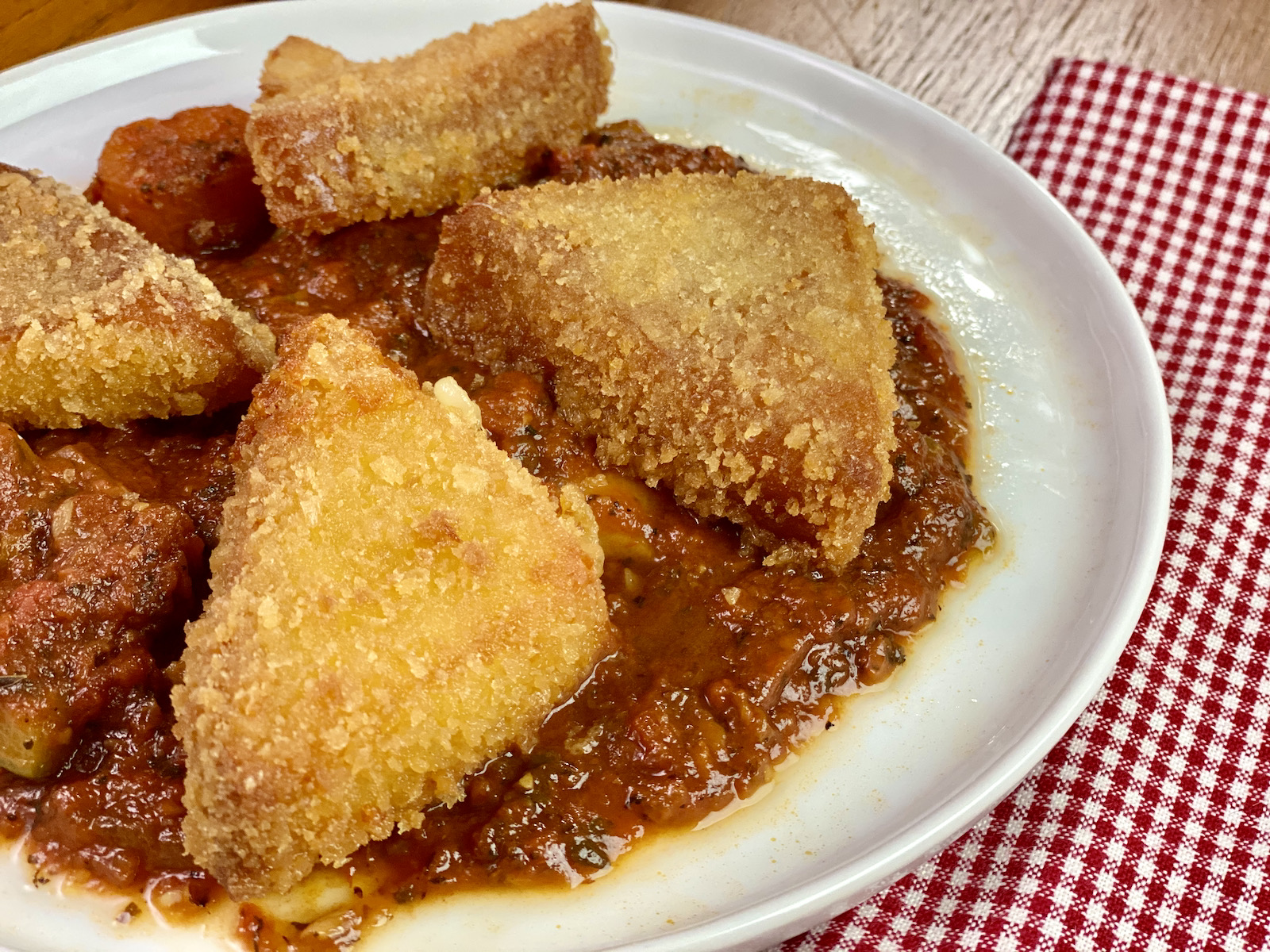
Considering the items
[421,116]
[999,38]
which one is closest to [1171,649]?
[421,116]

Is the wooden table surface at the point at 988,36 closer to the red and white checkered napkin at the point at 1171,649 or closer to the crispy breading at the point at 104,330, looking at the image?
the red and white checkered napkin at the point at 1171,649

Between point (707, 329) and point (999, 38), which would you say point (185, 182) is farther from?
point (999, 38)

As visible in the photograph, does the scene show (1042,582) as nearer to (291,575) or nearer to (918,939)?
(918,939)

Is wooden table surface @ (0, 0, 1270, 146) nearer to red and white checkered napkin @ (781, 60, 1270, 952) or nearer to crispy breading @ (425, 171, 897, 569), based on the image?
red and white checkered napkin @ (781, 60, 1270, 952)

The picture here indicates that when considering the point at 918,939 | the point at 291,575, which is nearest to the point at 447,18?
the point at 291,575

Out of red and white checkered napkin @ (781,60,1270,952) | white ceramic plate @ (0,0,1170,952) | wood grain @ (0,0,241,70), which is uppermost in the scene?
wood grain @ (0,0,241,70)

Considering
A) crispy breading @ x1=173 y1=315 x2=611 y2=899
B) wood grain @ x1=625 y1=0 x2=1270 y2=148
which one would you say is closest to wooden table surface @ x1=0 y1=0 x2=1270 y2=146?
wood grain @ x1=625 y1=0 x2=1270 y2=148

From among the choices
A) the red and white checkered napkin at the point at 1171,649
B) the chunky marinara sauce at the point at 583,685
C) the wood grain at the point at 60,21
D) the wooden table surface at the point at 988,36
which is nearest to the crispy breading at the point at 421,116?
the chunky marinara sauce at the point at 583,685
